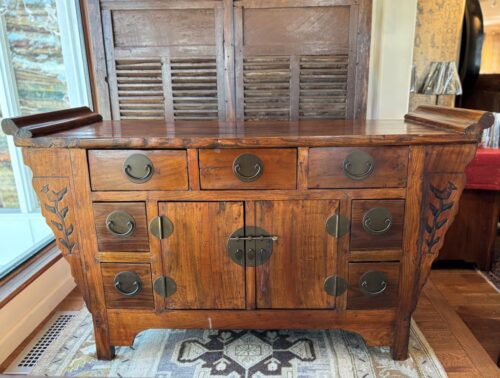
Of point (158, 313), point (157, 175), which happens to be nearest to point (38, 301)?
point (158, 313)

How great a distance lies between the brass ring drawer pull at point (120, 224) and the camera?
1.33 meters

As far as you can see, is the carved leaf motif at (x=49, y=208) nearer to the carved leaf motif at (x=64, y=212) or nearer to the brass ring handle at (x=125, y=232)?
the carved leaf motif at (x=64, y=212)

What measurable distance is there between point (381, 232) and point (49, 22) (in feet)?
7.03

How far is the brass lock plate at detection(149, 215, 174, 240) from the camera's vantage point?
52.4 inches

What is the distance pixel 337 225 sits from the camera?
1.32 m

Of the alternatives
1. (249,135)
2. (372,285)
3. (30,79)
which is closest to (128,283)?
(249,135)

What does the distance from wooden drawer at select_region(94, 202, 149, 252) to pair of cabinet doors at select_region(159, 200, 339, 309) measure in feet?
0.27

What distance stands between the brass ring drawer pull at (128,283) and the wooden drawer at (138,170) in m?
0.33

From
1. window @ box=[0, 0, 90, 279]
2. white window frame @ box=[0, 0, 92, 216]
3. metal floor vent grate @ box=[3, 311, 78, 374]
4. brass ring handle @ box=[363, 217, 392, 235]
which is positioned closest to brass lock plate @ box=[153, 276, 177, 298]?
metal floor vent grate @ box=[3, 311, 78, 374]

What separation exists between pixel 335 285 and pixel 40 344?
4.13 feet

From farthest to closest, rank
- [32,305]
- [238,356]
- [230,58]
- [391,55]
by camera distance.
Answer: [391,55], [230,58], [32,305], [238,356]

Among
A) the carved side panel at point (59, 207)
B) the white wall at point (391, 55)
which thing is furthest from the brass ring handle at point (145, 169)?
the white wall at point (391, 55)

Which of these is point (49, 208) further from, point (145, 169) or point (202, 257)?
point (202, 257)

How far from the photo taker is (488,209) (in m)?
2.13
